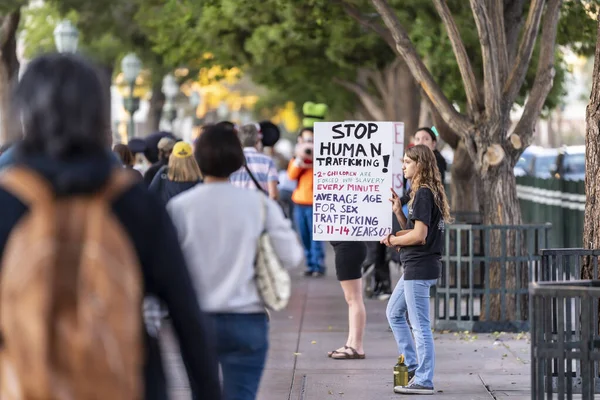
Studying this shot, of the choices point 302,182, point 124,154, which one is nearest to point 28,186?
point 124,154

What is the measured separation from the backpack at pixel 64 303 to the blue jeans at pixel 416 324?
17.4ft

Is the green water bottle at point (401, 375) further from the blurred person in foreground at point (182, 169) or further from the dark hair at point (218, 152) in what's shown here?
the dark hair at point (218, 152)

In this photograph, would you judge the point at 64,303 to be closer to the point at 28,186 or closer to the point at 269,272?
the point at 28,186

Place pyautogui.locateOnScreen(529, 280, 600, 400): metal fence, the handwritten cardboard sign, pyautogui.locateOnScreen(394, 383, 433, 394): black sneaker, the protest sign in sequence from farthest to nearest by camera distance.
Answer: the protest sign < the handwritten cardboard sign < pyautogui.locateOnScreen(394, 383, 433, 394): black sneaker < pyautogui.locateOnScreen(529, 280, 600, 400): metal fence

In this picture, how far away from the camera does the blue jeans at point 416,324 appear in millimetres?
8164

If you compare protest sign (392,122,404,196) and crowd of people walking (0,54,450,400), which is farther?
protest sign (392,122,404,196)

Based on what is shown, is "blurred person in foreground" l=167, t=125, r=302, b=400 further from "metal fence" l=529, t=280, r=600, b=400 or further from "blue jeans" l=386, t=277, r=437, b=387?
"blue jeans" l=386, t=277, r=437, b=387

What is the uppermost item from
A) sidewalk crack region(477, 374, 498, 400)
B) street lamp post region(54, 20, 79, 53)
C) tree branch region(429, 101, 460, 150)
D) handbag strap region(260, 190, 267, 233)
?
street lamp post region(54, 20, 79, 53)

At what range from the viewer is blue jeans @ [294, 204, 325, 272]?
17.6 meters

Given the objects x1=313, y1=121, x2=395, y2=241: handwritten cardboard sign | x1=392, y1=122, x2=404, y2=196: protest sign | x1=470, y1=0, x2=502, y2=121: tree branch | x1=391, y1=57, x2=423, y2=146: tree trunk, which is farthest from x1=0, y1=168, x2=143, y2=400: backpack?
x1=391, y1=57, x2=423, y2=146: tree trunk

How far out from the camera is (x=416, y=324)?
8.18 m

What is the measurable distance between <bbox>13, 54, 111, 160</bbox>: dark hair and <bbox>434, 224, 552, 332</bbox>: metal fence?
8.52 metres

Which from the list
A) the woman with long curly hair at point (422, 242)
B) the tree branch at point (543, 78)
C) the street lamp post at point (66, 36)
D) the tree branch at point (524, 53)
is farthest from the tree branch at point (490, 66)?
the street lamp post at point (66, 36)

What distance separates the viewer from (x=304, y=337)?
11.7 metres
